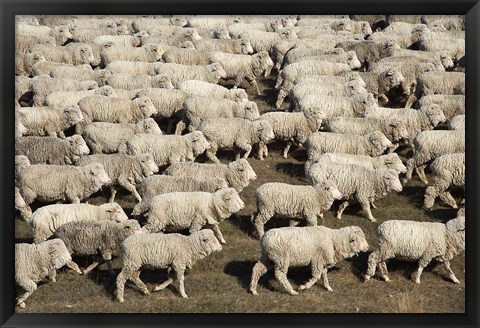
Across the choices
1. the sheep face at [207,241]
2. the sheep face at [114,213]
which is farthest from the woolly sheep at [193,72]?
the sheep face at [207,241]

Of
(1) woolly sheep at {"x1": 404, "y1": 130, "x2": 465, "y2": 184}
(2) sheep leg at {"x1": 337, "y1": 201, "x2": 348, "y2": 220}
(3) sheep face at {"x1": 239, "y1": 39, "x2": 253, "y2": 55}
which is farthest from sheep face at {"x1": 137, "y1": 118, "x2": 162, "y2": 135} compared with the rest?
(3) sheep face at {"x1": 239, "y1": 39, "x2": 253, "y2": 55}

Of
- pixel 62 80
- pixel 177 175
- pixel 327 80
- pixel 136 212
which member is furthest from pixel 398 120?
pixel 62 80

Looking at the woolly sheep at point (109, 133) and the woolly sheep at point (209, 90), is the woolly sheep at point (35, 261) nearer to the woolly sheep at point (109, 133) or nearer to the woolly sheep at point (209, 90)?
the woolly sheep at point (109, 133)

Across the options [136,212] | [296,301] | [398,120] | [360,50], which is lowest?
[296,301]

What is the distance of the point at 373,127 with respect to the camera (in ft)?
78.0

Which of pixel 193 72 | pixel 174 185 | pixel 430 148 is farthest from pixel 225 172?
pixel 193 72

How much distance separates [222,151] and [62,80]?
18.5ft

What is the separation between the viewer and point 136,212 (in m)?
19.4

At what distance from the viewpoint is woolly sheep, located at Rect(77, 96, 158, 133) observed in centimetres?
2478

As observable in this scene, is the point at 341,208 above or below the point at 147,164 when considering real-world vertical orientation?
below

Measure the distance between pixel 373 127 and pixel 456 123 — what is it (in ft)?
6.30

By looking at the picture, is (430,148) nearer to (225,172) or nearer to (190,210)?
(225,172)

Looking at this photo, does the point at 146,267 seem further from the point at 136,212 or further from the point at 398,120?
the point at 398,120
